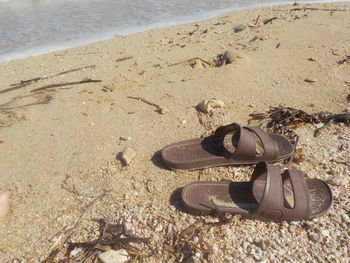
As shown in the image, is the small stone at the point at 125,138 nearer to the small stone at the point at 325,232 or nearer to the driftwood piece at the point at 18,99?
the driftwood piece at the point at 18,99

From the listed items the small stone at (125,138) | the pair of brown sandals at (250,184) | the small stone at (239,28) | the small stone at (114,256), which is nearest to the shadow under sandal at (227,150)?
the pair of brown sandals at (250,184)

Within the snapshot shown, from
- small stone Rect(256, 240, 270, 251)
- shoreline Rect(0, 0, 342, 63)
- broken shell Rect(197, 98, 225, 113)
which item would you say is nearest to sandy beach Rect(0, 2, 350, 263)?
small stone Rect(256, 240, 270, 251)

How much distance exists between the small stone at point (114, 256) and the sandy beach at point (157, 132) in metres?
0.11

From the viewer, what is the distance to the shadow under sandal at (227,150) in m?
2.54

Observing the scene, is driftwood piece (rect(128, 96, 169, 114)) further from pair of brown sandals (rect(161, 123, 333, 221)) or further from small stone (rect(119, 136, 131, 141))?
pair of brown sandals (rect(161, 123, 333, 221))

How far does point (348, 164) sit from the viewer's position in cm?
256

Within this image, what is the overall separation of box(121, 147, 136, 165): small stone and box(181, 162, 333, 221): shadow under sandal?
67 cm

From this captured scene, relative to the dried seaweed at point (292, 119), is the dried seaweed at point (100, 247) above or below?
below

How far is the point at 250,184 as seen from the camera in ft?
7.64

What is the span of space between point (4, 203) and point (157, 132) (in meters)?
1.55

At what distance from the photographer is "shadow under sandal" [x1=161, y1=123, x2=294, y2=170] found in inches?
99.8

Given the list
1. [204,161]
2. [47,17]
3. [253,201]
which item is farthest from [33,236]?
[47,17]

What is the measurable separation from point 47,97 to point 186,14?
5563 millimetres

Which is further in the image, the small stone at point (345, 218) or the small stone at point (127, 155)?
the small stone at point (127, 155)
